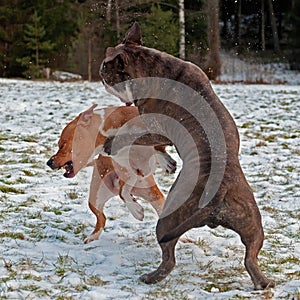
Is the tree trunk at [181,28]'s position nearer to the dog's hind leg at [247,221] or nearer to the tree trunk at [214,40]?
the tree trunk at [214,40]

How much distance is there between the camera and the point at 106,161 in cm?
425

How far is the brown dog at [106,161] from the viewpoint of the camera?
409 cm

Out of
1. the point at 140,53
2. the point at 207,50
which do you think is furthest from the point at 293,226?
the point at 207,50

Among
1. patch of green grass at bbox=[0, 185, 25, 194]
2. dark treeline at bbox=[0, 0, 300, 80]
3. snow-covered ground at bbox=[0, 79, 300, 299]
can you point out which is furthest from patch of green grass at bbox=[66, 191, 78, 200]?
dark treeline at bbox=[0, 0, 300, 80]

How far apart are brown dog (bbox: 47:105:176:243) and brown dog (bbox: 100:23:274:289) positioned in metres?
0.44

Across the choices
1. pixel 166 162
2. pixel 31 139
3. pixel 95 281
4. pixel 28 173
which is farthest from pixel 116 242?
pixel 31 139

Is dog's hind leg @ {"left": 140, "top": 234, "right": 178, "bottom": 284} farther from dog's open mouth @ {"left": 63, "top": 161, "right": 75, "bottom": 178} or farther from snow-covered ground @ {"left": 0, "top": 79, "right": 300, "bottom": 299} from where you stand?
dog's open mouth @ {"left": 63, "top": 161, "right": 75, "bottom": 178}

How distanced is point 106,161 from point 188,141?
3.50 ft

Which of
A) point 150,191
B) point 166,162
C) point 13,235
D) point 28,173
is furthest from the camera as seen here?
point 28,173

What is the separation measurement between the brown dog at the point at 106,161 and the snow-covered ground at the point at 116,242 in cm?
30

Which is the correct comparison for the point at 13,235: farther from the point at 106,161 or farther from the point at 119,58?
the point at 119,58

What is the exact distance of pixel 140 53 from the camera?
3539 mm

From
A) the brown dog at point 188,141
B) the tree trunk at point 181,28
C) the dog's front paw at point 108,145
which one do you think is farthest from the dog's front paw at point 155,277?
the tree trunk at point 181,28

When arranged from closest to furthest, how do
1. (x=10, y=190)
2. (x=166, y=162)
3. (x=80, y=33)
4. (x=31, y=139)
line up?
1. (x=166, y=162)
2. (x=10, y=190)
3. (x=31, y=139)
4. (x=80, y=33)
